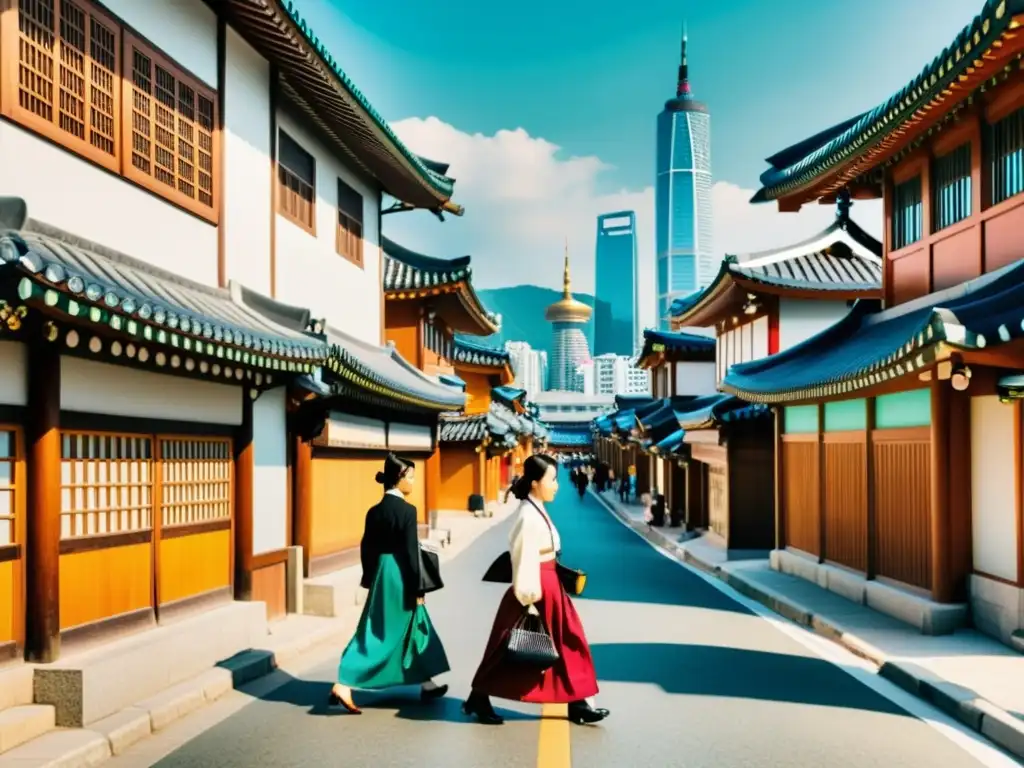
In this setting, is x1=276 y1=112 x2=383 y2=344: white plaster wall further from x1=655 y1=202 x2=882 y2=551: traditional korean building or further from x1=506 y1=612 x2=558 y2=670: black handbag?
x1=655 y1=202 x2=882 y2=551: traditional korean building

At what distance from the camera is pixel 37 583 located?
23.0 ft

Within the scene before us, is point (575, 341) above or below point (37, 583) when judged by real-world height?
above

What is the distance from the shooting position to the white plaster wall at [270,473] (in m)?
11.3

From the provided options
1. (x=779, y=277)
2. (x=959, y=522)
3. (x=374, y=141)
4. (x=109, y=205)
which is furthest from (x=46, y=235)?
(x=779, y=277)

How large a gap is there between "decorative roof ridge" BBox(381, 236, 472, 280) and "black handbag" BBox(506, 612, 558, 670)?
1757cm

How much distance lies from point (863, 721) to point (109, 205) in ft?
25.8

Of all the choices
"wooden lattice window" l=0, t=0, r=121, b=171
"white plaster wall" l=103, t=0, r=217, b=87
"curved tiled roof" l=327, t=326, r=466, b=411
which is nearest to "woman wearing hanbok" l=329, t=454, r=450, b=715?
"curved tiled roof" l=327, t=326, r=466, b=411

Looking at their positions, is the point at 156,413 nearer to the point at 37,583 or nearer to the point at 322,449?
the point at 37,583

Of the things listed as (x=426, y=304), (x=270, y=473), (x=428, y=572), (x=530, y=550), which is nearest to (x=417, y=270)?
(x=426, y=304)

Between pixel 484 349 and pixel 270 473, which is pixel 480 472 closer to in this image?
pixel 484 349

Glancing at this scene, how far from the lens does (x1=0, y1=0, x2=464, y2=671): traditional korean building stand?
23.0ft

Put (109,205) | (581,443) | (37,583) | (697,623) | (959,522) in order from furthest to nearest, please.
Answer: (581,443) → (697,623) → (959,522) → (109,205) → (37,583)

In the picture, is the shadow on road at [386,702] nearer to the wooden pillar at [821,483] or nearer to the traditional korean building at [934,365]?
the traditional korean building at [934,365]

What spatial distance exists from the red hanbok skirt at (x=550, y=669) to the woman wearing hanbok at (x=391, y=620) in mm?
757
